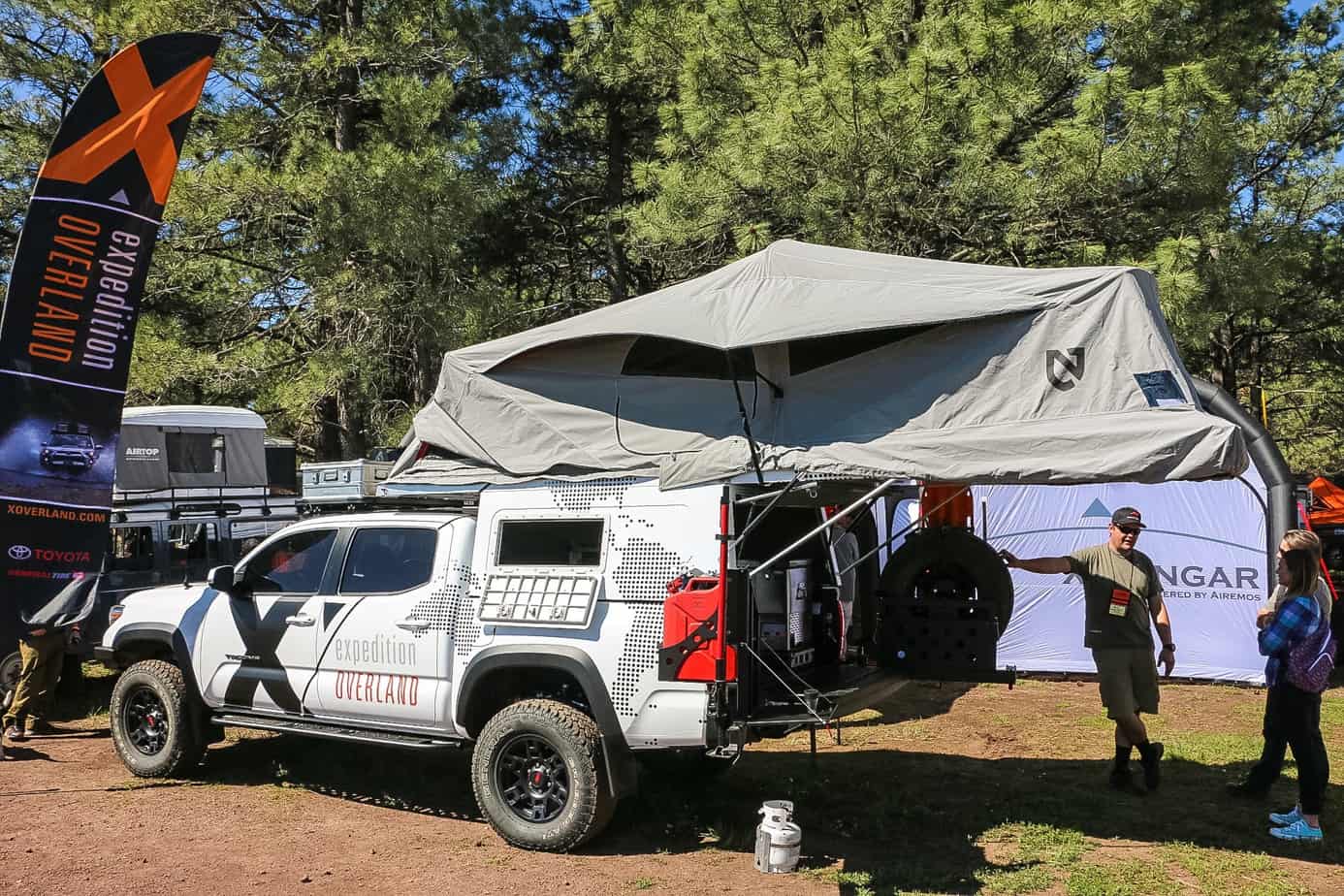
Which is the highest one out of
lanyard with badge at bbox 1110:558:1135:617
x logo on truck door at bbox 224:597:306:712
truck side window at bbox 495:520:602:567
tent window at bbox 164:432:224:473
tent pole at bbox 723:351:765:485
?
tent window at bbox 164:432:224:473

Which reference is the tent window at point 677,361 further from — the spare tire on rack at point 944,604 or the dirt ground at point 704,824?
the dirt ground at point 704,824

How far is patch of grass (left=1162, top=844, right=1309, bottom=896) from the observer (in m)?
5.30

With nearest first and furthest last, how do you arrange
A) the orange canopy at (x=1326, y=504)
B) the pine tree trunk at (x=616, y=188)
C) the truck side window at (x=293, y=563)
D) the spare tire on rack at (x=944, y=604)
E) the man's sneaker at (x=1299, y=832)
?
the man's sneaker at (x=1299, y=832), the spare tire on rack at (x=944, y=604), the truck side window at (x=293, y=563), the orange canopy at (x=1326, y=504), the pine tree trunk at (x=616, y=188)

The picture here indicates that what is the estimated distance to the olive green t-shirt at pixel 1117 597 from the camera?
684 centimetres

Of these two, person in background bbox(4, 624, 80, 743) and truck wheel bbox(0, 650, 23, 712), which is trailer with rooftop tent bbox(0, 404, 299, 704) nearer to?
truck wheel bbox(0, 650, 23, 712)

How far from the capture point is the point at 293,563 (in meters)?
7.08

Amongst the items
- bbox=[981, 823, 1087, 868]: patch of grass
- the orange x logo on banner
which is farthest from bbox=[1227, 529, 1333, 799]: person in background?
the orange x logo on banner

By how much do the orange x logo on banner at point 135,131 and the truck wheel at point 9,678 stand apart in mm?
3755

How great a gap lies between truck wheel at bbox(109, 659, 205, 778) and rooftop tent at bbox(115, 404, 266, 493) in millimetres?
6068

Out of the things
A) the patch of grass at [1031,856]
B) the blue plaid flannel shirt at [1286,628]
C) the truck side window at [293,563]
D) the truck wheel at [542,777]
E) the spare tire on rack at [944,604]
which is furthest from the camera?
the truck side window at [293,563]

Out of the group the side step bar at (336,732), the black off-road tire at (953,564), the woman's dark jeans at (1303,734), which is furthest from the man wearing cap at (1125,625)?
the side step bar at (336,732)

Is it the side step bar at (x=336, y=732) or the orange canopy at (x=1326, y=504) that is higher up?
the orange canopy at (x=1326, y=504)

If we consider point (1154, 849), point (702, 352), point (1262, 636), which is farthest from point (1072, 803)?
point (702, 352)

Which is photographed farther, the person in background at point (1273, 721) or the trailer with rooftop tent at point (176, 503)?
the trailer with rooftop tent at point (176, 503)
